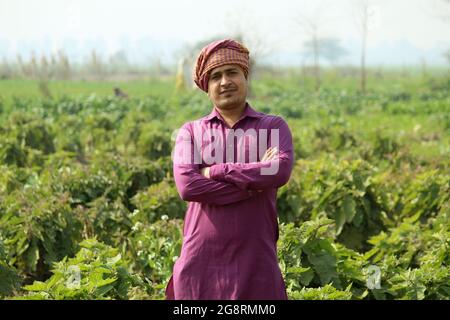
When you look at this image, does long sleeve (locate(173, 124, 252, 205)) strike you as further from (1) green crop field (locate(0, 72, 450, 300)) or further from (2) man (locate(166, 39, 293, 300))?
(1) green crop field (locate(0, 72, 450, 300))

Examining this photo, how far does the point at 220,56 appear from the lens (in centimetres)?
269

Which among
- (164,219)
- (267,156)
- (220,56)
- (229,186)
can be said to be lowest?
(164,219)

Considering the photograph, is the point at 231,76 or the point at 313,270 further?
the point at 313,270

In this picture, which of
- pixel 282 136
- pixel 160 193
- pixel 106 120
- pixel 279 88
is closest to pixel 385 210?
pixel 160 193

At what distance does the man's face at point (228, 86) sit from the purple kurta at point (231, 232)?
0.42 feet

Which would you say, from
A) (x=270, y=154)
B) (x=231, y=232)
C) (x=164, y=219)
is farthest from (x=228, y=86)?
(x=164, y=219)

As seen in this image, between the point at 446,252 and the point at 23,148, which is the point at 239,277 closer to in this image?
the point at 446,252

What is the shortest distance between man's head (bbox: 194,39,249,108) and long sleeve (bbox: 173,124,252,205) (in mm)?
238

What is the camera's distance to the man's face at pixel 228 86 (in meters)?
2.70

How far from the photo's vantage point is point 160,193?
604 centimetres

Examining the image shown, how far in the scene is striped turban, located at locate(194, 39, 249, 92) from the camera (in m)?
2.69

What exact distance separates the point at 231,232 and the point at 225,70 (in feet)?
2.23

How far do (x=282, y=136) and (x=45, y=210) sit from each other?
10.4 feet

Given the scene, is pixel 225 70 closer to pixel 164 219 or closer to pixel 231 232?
pixel 231 232
